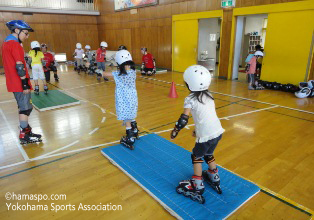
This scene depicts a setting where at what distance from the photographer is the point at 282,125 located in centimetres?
467

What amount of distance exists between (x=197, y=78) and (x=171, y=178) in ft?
4.44

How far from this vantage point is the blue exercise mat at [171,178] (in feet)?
7.68

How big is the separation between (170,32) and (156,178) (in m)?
10.5

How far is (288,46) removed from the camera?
7648mm

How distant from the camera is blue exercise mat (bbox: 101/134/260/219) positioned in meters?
2.34

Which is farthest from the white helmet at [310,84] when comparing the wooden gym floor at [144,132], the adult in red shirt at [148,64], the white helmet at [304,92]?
the adult in red shirt at [148,64]

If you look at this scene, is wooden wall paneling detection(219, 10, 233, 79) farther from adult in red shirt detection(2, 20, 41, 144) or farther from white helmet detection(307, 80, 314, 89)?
adult in red shirt detection(2, 20, 41, 144)

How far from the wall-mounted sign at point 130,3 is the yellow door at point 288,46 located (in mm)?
6830

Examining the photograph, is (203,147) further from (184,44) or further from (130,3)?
(130,3)

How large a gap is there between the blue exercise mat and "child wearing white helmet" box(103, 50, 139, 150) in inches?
11.9

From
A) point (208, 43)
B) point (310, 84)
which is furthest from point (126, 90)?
point (208, 43)

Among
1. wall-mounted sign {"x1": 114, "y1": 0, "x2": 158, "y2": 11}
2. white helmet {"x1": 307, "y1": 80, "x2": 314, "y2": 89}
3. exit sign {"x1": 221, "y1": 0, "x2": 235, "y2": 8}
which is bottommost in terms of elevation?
white helmet {"x1": 307, "y1": 80, "x2": 314, "y2": 89}

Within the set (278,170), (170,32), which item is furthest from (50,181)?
(170,32)

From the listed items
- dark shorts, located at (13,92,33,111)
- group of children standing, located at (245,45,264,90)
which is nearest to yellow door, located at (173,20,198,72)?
group of children standing, located at (245,45,264,90)
